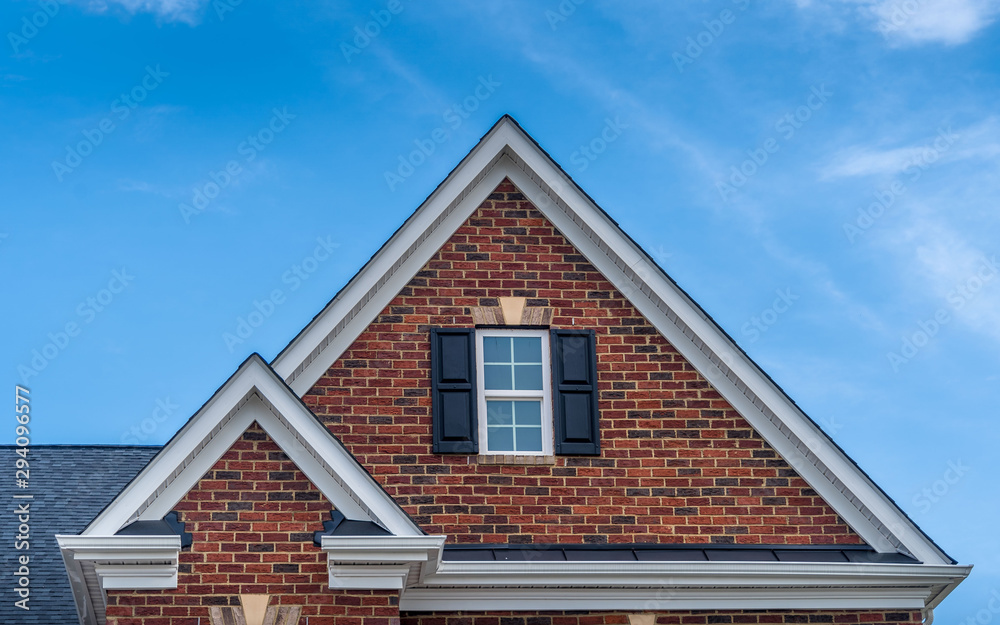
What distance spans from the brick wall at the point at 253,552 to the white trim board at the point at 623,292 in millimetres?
1962

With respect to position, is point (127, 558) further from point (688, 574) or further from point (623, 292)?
point (623, 292)

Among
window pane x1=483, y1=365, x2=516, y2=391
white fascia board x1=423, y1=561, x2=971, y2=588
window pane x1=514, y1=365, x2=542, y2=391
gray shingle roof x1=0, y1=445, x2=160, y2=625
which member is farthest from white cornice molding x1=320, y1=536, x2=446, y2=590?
gray shingle roof x1=0, y1=445, x2=160, y2=625

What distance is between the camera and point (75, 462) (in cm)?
1842

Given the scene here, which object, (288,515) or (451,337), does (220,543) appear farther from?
(451,337)

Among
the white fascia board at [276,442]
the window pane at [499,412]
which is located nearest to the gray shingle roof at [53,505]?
the white fascia board at [276,442]

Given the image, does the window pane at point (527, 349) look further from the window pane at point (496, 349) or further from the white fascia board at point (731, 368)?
the white fascia board at point (731, 368)

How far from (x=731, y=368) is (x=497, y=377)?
2.71 meters

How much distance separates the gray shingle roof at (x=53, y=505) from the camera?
14805 mm

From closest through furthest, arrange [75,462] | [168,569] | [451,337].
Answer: [168,569]
[451,337]
[75,462]

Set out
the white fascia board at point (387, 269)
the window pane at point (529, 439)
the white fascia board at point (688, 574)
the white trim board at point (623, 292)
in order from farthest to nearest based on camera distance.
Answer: the window pane at point (529, 439)
the white trim board at point (623, 292)
the white fascia board at point (387, 269)
the white fascia board at point (688, 574)

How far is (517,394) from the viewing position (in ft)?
45.1

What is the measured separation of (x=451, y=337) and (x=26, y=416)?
192 inches

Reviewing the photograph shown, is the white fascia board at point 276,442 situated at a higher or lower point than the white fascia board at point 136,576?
higher

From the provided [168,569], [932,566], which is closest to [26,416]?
[168,569]
